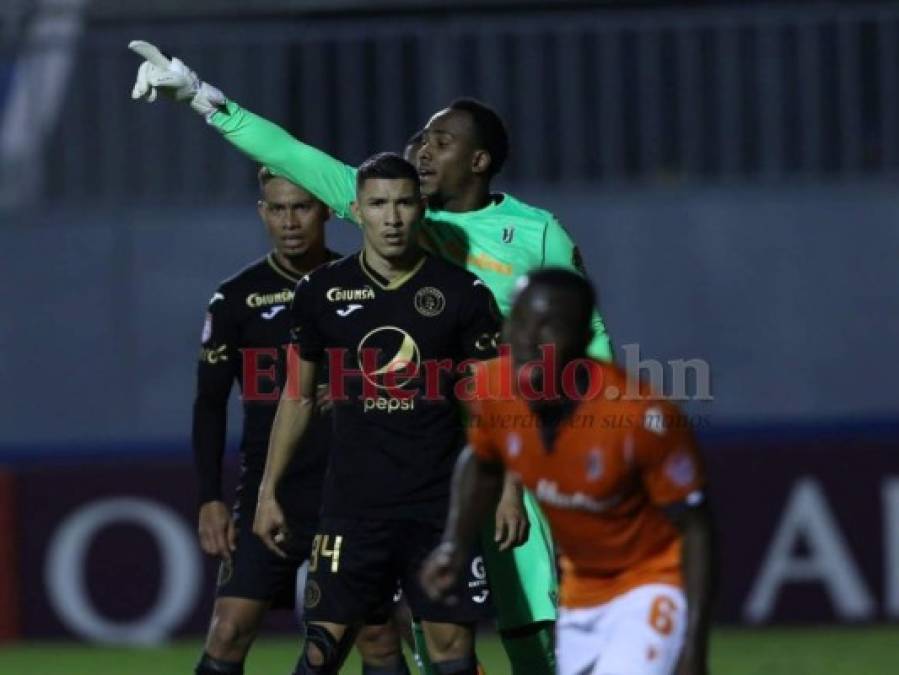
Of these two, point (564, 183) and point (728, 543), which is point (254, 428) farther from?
point (564, 183)

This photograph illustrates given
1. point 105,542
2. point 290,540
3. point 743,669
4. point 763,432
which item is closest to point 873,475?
point 763,432

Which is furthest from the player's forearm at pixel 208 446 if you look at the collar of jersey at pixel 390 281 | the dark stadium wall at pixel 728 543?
the dark stadium wall at pixel 728 543

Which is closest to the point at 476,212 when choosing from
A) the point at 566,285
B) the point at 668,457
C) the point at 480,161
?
Result: the point at 480,161

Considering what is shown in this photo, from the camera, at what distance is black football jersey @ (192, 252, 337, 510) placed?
27.8 feet

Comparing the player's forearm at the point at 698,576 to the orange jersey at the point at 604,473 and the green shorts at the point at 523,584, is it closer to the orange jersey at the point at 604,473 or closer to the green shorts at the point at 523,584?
the orange jersey at the point at 604,473

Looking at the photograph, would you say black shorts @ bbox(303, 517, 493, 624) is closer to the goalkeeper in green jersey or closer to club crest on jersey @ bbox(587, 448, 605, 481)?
the goalkeeper in green jersey

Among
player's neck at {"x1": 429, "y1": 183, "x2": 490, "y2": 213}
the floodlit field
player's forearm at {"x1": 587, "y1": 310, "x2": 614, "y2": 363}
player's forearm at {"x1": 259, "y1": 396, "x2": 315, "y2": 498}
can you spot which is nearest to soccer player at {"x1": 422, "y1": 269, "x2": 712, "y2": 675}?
player's forearm at {"x1": 259, "y1": 396, "x2": 315, "y2": 498}

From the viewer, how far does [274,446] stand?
7781mm

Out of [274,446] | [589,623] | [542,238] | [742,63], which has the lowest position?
[589,623]

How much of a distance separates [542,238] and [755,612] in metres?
5.31

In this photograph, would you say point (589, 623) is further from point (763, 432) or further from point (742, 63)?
point (742, 63)

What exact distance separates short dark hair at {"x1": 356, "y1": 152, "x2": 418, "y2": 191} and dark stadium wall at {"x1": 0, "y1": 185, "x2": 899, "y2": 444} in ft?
23.1

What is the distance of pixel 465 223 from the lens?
8.14 metres

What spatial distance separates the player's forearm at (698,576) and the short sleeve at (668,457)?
76mm
